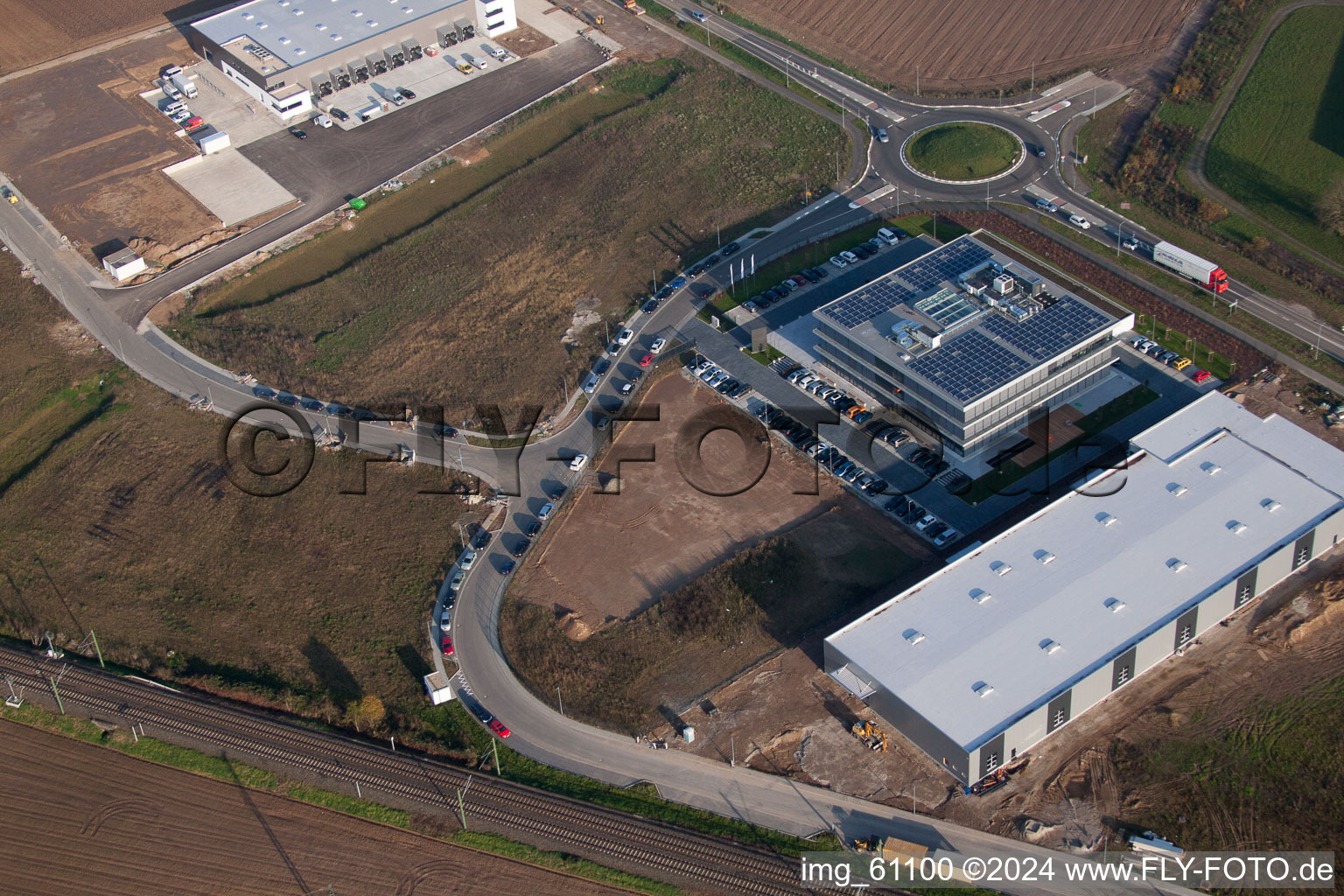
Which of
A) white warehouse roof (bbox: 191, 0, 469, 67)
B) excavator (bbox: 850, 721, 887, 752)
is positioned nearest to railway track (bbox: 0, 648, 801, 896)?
excavator (bbox: 850, 721, 887, 752)

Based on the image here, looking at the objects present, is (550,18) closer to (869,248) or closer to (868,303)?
(869,248)

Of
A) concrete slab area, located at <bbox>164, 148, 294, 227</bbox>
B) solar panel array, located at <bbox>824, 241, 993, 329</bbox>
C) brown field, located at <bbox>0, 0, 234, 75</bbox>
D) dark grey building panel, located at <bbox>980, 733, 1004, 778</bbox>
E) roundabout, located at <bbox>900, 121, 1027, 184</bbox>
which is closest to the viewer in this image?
dark grey building panel, located at <bbox>980, 733, 1004, 778</bbox>

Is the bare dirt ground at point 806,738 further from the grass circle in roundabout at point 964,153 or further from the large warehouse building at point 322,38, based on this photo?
the large warehouse building at point 322,38

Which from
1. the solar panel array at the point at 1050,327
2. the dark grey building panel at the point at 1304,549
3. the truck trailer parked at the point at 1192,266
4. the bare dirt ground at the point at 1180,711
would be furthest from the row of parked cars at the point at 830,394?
the truck trailer parked at the point at 1192,266

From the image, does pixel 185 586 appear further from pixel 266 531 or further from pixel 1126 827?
pixel 1126 827

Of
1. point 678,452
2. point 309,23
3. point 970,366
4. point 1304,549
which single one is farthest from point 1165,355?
point 309,23

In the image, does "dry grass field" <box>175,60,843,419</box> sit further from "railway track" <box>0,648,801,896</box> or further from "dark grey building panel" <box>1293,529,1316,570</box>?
"dark grey building panel" <box>1293,529,1316,570</box>

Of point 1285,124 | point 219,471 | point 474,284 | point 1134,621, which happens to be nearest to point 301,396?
point 219,471
